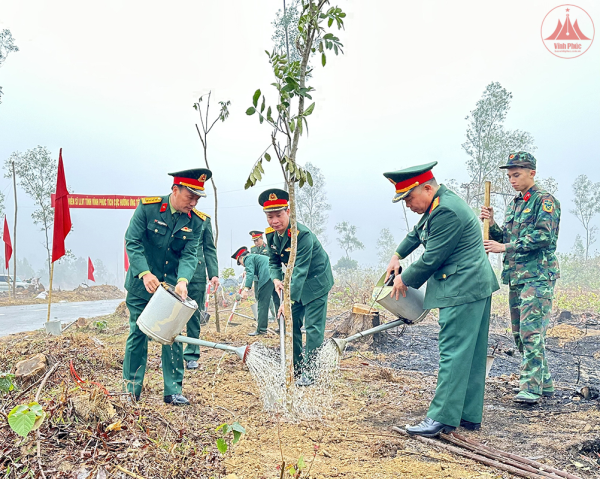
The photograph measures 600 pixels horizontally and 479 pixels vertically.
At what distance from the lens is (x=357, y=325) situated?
22.6ft

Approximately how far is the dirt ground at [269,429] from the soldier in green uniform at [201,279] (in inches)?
11.1

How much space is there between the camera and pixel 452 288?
3.09m

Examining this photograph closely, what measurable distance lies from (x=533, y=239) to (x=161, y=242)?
3.14 metres

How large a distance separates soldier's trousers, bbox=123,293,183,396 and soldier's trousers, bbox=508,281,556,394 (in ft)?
9.46

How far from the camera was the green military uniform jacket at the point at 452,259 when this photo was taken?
10.0 feet

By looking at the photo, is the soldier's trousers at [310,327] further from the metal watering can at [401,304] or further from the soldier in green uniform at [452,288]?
the soldier in green uniform at [452,288]

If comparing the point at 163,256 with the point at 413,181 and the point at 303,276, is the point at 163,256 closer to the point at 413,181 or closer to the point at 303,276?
the point at 303,276

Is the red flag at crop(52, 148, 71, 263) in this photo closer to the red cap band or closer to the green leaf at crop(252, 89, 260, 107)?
the green leaf at crop(252, 89, 260, 107)

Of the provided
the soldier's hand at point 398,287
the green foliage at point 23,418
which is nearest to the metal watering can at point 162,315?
the green foliage at point 23,418

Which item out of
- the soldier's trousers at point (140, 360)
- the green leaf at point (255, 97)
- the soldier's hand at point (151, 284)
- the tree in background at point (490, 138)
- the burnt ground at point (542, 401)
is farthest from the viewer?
the tree in background at point (490, 138)

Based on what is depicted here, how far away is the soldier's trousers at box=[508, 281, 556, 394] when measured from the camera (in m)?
3.79

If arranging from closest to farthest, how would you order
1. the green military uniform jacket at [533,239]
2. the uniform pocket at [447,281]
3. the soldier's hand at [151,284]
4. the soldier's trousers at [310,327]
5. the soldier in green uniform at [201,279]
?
the uniform pocket at [447,281], the soldier's hand at [151,284], the green military uniform jacket at [533,239], the soldier's trousers at [310,327], the soldier in green uniform at [201,279]

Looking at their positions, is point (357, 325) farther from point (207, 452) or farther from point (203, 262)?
point (207, 452)

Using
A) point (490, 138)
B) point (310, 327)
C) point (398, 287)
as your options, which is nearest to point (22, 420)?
point (398, 287)
